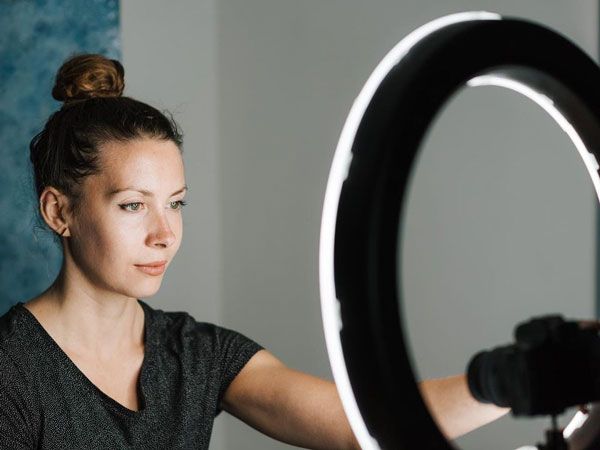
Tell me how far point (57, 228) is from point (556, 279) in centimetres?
131

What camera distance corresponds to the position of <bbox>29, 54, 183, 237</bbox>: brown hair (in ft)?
4.52

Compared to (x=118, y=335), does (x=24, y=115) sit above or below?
above

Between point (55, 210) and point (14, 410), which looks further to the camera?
point (55, 210)

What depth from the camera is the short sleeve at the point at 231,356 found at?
144 centimetres

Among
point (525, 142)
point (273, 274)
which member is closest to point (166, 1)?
point (273, 274)

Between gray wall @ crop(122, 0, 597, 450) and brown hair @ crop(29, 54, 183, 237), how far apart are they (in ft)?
2.69

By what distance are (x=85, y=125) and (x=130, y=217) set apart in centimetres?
20

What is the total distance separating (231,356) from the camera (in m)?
1.45

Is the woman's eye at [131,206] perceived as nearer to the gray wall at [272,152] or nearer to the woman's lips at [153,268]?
the woman's lips at [153,268]

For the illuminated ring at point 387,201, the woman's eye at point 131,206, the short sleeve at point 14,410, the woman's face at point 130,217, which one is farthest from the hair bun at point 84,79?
the illuminated ring at point 387,201

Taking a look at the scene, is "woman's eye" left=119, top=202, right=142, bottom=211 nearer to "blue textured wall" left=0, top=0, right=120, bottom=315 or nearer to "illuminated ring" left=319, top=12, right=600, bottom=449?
"blue textured wall" left=0, top=0, right=120, bottom=315

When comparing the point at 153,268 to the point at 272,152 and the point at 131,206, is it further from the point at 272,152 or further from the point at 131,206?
the point at 272,152

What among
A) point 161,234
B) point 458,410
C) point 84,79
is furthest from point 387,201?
point 84,79

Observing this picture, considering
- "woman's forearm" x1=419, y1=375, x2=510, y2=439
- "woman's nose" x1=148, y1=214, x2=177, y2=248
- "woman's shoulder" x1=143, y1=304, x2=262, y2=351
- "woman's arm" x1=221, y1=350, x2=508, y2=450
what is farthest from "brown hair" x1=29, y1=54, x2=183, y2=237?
"woman's forearm" x1=419, y1=375, x2=510, y2=439
